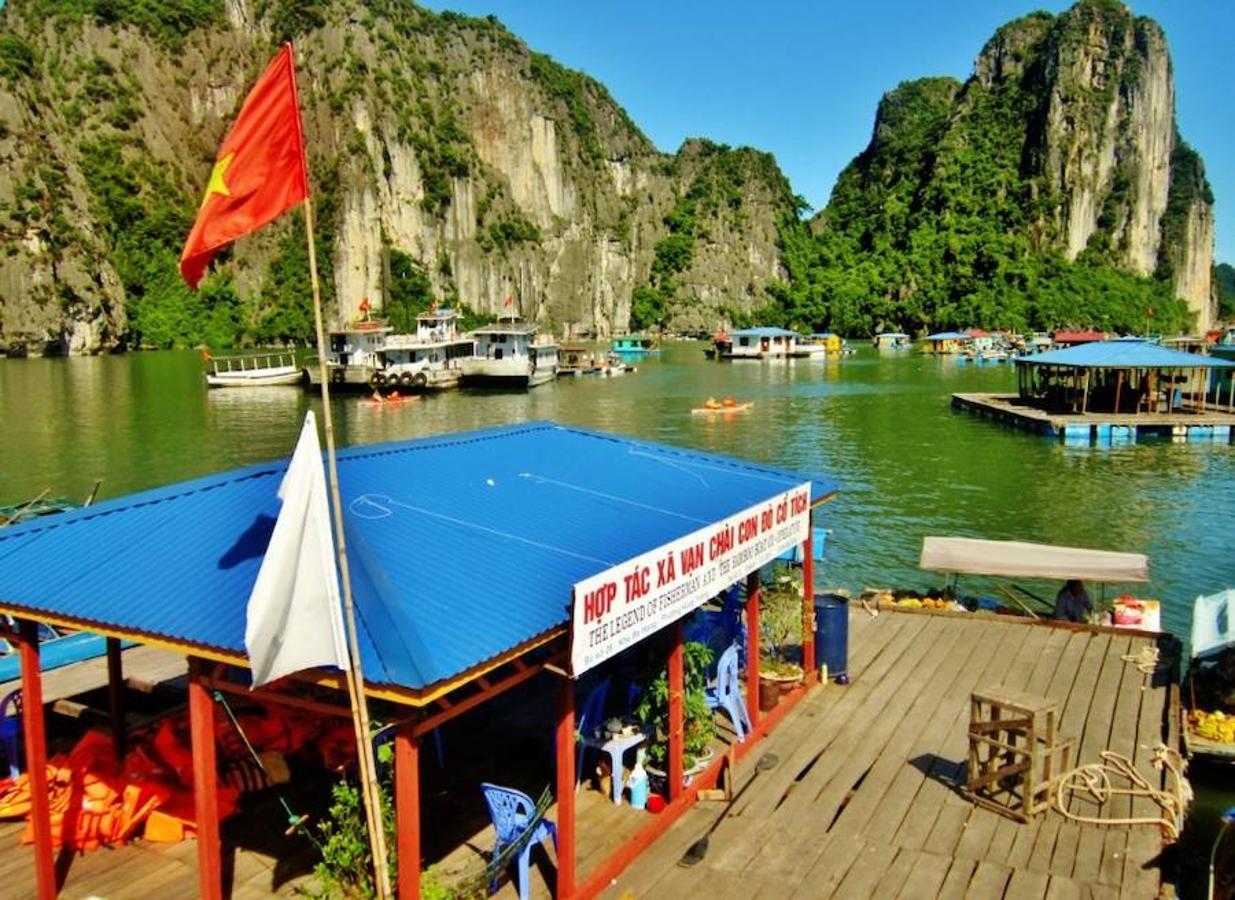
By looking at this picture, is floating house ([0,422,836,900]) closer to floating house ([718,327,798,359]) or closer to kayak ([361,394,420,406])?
kayak ([361,394,420,406])

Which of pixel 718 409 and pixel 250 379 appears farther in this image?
pixel 250 379

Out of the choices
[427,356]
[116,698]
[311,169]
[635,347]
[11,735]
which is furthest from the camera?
[311,169]

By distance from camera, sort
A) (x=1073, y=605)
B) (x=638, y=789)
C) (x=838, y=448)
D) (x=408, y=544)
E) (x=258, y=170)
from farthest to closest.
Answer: (x=838, y=448) → (x=1073, y=605) → (x=638, y=789) → (x=408, y=544) → (x=258, y=170)

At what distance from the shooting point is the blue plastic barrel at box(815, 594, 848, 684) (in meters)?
11.9

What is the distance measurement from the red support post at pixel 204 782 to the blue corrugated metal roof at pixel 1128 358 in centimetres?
4656

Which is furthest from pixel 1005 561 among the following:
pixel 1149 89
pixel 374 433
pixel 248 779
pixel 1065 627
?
pixel 1149 89

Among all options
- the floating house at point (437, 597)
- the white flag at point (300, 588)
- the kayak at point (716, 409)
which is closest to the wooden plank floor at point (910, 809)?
the floating house at point (437, 597)

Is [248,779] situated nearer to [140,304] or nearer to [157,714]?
[157,714]

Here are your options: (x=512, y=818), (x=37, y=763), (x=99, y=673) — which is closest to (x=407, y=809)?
(x=512, y=818)

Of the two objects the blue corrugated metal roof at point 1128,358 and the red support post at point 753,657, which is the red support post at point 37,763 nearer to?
the red support post at point 753,657

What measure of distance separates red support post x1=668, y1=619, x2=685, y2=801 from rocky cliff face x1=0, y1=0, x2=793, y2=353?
137 meters

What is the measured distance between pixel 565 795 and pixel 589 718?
1.89 meters

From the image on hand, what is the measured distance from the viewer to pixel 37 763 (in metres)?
7.48

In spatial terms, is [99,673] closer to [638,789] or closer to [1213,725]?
[638,789]
